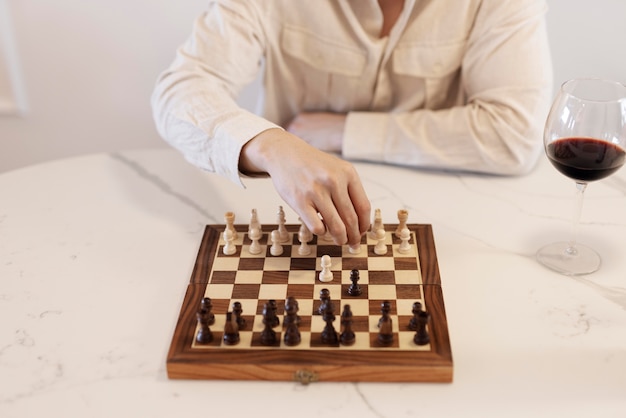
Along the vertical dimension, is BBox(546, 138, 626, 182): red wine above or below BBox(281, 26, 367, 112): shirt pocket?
above

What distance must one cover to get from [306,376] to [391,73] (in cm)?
97

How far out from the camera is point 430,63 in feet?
5.58

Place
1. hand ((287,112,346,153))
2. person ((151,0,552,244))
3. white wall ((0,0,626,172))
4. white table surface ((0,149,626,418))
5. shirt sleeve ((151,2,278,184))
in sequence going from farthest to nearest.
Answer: white wall ((0,0,626,172)), hand ((287,112,346,153)), person ((151,0,552,244)), shirt sleeve ((151,2,278,184)), white table surface ((0,149,626,418))

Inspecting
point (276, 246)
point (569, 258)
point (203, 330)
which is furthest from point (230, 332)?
point (569, 258)

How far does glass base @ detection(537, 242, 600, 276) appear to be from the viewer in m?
1.22

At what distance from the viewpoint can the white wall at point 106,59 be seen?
2059 mm

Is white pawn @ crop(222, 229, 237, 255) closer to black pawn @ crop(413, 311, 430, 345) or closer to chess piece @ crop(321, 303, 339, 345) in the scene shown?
chess piece @ crop(321, 303, 339, 345)

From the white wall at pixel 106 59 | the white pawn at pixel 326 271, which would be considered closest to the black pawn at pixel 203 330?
the white pawn at pixel 326 271

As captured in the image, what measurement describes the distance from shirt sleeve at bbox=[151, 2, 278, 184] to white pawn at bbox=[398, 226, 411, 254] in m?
0.33

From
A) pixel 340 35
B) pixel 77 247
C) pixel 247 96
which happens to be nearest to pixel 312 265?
pixel 77 247

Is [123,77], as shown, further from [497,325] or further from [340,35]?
[497,325]

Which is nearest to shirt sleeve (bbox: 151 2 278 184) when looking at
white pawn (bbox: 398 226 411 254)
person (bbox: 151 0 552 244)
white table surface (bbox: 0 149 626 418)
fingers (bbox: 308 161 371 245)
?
person (bbox: 151 0 552 244)

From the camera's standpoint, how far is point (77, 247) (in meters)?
1.33

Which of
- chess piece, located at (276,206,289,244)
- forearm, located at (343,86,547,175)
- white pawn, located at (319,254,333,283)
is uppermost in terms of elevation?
white pawn, located at (319,254,333,283)
